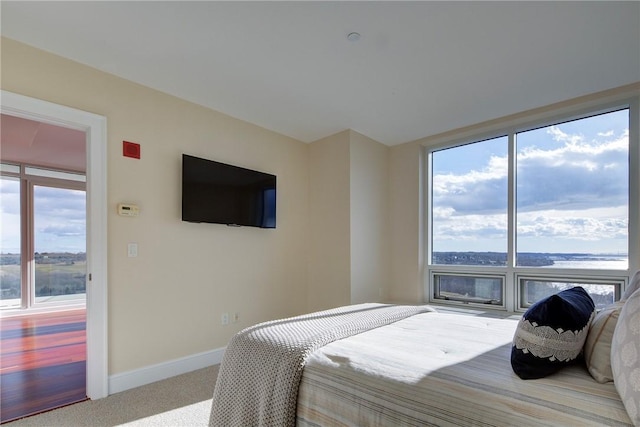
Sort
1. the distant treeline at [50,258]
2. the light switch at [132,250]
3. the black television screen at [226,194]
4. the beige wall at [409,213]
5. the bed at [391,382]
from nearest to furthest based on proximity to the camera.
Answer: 1. the bed at [391,382]
2. the light switch at [132,250]
3. the black television screen at [226,194]
4. the beige wall at [409,213]
5. the distant treeline at [50,258]

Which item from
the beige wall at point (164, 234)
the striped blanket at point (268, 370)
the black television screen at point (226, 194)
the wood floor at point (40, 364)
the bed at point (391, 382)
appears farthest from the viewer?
the black television screen at point (226, 194)

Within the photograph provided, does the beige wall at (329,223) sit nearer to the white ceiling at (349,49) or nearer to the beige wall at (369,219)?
the beige wall at (369,219)

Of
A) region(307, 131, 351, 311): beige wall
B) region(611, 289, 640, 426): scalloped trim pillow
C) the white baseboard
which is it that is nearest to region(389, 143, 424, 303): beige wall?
region(307, 131, 351, 311): beige wall

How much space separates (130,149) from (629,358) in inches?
123

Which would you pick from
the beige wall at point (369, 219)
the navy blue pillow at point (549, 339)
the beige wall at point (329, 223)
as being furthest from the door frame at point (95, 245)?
the navy blue pillow at point (549, 339)

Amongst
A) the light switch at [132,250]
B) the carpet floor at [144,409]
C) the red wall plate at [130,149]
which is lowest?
the carpet floor at [144,409]

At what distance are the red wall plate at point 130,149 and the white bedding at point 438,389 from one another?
227 cm

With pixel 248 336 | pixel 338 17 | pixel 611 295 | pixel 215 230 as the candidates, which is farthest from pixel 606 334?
pixel 215 230

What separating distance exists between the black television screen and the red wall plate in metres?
0.36

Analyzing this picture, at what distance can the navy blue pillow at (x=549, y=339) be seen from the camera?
1142 millimetres

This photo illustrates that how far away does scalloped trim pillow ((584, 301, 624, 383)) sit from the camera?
3.66 feet

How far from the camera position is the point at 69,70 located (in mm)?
2459

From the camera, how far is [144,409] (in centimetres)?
228

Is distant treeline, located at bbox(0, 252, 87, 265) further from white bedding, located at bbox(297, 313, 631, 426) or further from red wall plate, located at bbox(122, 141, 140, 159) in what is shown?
white bedding, located at bbox(297, 313, 631, 426)
